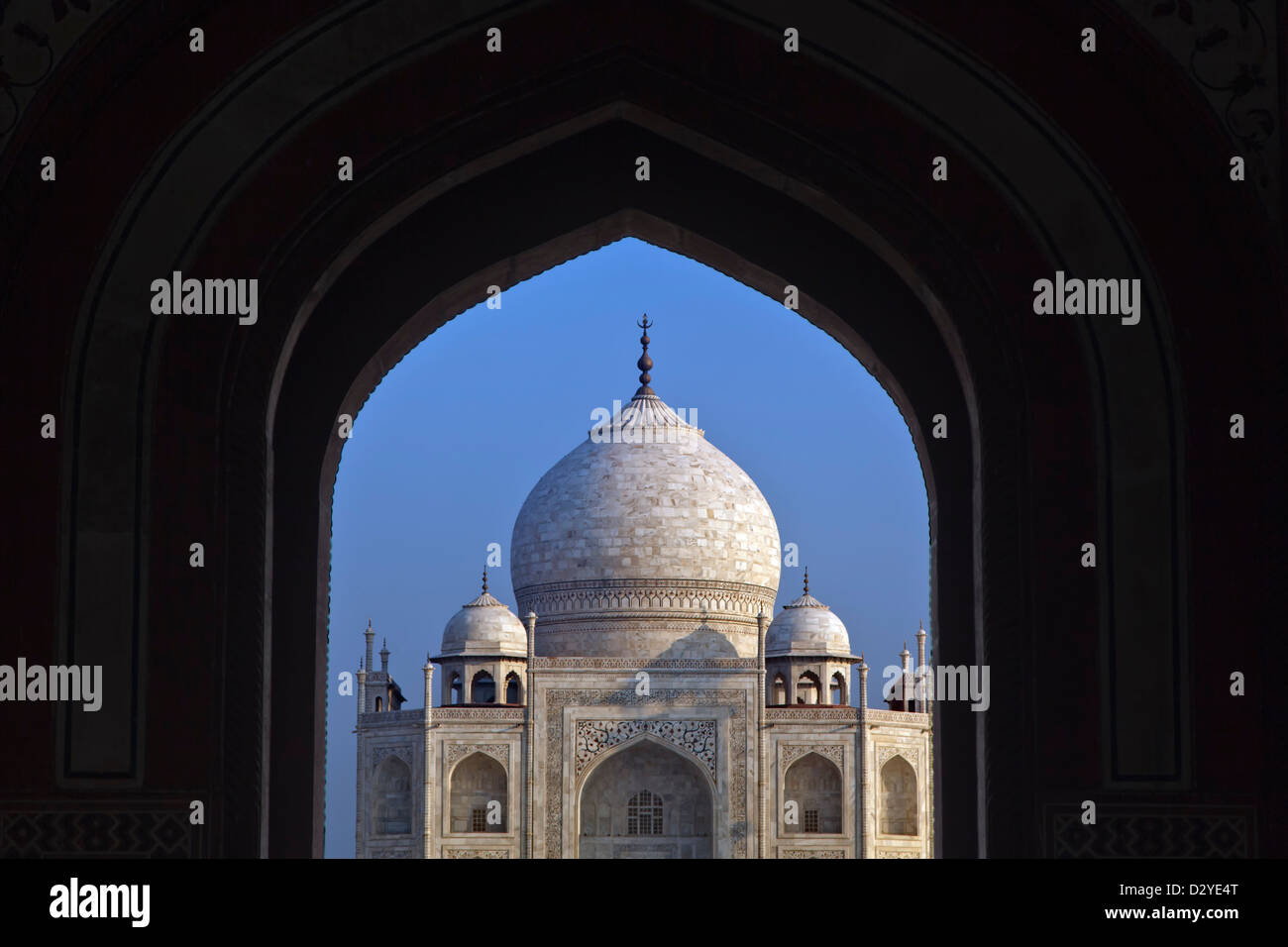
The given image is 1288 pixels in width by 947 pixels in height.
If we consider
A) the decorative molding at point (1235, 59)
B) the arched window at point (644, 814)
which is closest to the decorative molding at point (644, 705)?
the arched window at point (644, 814)

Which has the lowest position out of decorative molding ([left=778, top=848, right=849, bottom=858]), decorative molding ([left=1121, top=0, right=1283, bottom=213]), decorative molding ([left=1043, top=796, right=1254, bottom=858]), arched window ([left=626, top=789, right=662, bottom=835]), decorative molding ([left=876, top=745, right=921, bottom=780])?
decorative molding ([left=778, top=848, right=849, bottom=858])

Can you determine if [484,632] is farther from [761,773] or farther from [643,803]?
[761,773]

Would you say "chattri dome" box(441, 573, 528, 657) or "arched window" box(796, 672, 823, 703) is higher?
"chattri dome" box(441, 573, 528, 657)

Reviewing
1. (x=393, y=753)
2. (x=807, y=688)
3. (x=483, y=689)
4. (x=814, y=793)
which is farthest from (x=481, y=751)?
(x=807, y=688)

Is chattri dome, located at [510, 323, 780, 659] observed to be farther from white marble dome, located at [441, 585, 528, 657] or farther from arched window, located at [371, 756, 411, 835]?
arched window, located at [371, 756, 411, 835]

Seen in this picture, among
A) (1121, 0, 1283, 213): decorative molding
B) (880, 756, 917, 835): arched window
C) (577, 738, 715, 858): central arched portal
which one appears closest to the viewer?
(1121, 0, 1283, 213): decorative molding

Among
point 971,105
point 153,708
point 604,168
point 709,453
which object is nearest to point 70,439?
point 153,708

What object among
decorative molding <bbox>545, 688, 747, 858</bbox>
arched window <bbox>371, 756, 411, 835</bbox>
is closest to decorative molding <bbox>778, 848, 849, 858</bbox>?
decorative molding <bbox>545, 688, 747, 858</bbox>
